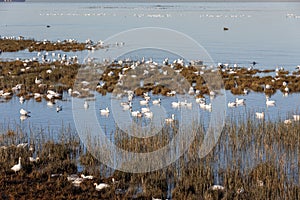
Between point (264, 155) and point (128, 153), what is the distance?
4415mm

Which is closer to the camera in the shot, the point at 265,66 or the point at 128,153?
the point at 128,153

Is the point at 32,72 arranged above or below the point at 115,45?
below

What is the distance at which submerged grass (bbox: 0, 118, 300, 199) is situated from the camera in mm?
12336

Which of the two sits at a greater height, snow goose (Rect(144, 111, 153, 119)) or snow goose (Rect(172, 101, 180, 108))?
snow goose (Rect(172, 101, 180, 108))

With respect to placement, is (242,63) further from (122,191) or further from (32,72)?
(122,191)

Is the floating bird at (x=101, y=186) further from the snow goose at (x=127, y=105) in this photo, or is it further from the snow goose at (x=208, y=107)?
the snow goose at (x=127, y=105)

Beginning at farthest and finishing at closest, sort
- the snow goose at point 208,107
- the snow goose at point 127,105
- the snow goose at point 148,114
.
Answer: the snow goose at point 127,105 < the snow goose at point 208,107 < the snow goose at point 148,114

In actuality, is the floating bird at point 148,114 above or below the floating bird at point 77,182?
above

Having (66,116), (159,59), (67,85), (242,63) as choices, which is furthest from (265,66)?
(66,116)

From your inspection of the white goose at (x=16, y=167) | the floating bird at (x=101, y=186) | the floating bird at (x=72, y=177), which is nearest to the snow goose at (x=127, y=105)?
the floating bird at (x=72, y=177)

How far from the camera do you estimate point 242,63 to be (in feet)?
131

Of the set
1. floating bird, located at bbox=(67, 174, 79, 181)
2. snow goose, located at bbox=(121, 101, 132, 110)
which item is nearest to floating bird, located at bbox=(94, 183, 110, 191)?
floating bird, located at bbox=(67, 174, 79, 181)

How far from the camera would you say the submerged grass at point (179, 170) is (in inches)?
486

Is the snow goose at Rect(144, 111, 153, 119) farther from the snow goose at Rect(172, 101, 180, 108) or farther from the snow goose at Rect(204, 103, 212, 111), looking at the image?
the snow goose at Rect(204, 103, 212, 111)
